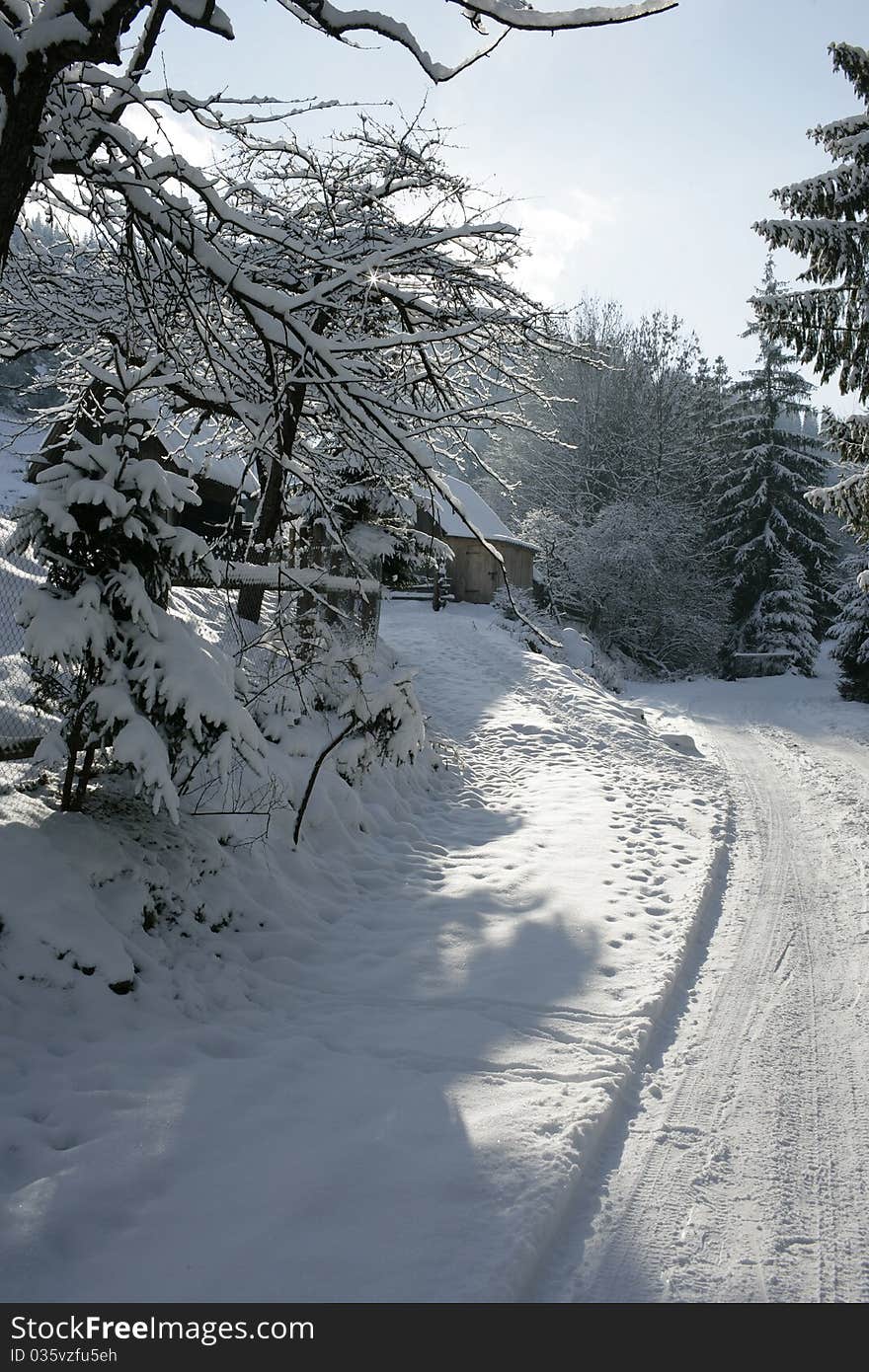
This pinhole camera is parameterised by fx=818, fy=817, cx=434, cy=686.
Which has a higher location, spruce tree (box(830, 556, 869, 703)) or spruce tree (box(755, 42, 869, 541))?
spruce tree (box(755, 42, 869, 541))

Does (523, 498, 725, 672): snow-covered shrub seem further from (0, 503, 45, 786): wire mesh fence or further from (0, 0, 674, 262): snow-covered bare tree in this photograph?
(0, 0, 674, 262): snow-covered bare tree

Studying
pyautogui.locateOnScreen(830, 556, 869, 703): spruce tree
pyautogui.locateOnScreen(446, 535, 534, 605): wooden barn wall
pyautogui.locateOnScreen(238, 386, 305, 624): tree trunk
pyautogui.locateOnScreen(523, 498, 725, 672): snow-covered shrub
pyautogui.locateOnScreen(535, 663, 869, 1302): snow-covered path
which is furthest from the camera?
pyautogui.locateOnScreen(523, 498, 725, 672): snow-covered shrub

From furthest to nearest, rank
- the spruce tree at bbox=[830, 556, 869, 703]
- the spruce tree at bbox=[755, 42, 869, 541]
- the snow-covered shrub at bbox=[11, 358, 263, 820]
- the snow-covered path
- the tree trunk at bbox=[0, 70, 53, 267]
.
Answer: the spruce tree at bbox=[830, 556, 869, 703]
the spruce tree at bbox=[755, 42, 869, 541]
the snow-covered shrub at bbox=[11, 358, 263, 820]
the tree trunk at bbox=[0, 70, 53, 267]
the snow-covered path

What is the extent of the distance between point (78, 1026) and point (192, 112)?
4155 millimetres

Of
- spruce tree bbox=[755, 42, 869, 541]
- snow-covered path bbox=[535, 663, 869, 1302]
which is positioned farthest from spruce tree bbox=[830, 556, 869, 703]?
snow-covered path bbox=[535, 663, 869, 1302]

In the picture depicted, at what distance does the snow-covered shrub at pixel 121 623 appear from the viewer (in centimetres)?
410

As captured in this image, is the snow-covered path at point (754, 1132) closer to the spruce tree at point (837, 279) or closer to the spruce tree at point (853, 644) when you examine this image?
the spruce tree at point (837, 279)

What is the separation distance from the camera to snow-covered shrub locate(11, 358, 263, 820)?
4.10 metres

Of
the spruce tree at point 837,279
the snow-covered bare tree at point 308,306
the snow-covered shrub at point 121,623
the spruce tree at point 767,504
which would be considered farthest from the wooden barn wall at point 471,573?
the snow-covered shrub at point 121,623

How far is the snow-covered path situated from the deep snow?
220mm

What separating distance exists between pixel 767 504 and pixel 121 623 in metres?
30.6

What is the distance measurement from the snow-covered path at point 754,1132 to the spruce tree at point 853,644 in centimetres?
1515

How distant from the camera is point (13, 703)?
5.33 meters

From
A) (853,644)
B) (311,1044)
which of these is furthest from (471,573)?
(311,1044)
